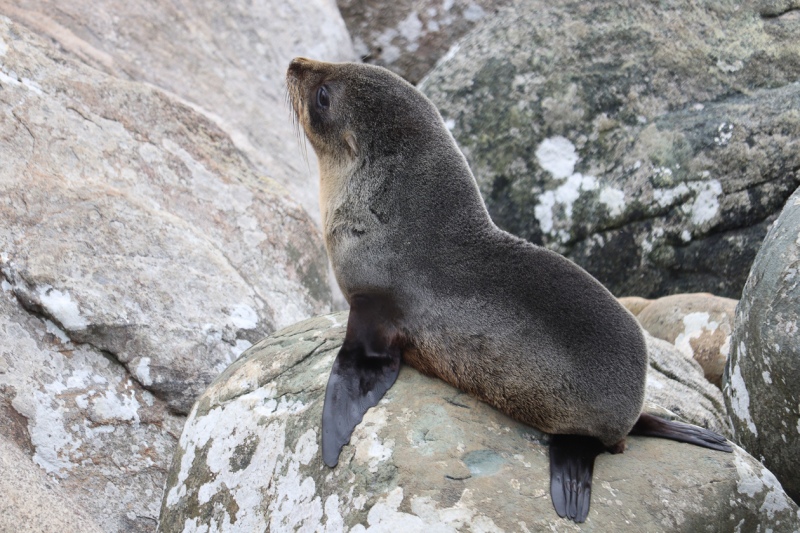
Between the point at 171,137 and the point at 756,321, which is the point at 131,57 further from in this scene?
the point at 756,321

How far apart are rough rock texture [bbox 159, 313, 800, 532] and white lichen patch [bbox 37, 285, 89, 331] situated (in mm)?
942

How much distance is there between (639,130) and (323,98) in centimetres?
351

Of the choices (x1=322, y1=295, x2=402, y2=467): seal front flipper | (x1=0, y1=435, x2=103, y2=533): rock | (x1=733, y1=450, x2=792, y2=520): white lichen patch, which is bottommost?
(x1=733, y1=450, x2=792, y2=520): white lichen patch

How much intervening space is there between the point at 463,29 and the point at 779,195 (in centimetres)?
476

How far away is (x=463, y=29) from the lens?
33.4ft

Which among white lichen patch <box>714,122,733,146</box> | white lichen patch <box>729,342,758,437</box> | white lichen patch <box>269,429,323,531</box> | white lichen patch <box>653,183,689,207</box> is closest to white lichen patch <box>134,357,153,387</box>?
white lichen patch <box>269,429,323,531</box>

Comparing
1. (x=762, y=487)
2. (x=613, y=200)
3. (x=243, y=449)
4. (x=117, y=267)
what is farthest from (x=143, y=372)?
(x=613, y=200)

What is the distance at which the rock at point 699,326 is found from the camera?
616cm

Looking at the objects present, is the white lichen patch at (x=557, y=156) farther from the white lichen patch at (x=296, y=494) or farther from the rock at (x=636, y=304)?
the white lichen patch at (x=296, y=494)

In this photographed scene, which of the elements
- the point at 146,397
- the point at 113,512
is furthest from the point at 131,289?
the point at 113,512

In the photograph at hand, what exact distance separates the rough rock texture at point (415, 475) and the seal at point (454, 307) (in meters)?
0.10

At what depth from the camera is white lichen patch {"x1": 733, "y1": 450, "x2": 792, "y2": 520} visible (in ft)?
11.7

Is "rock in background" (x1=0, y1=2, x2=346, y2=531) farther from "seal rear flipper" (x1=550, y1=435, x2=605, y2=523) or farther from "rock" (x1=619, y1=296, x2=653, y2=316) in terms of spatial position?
"rock" (x1=619, y1=296, x2=653, y2=316)

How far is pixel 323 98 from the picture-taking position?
189 inches
